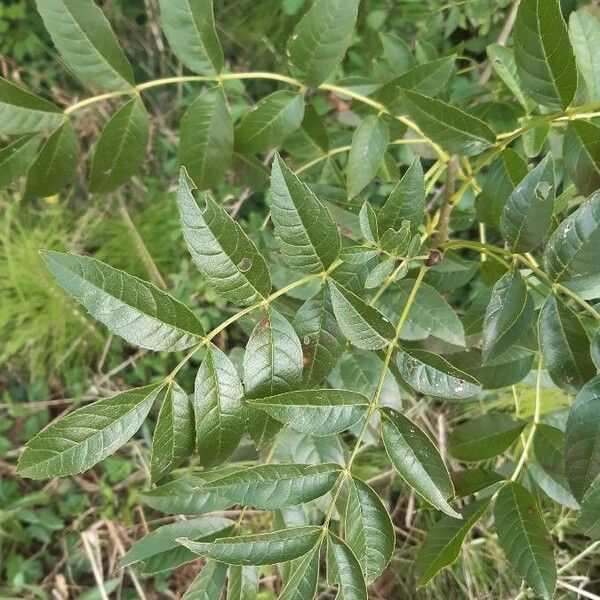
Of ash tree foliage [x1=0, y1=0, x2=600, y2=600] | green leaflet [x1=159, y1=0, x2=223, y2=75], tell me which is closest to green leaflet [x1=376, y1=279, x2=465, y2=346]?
ash tree foliage [x1=0, y1=0, x2=600, y2=600]

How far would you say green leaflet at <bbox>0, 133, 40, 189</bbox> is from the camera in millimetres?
1010

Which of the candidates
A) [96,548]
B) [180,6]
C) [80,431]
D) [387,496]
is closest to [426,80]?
[180,6]

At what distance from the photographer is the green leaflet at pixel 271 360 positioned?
76 centimetres

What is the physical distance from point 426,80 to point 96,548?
165 centimetres

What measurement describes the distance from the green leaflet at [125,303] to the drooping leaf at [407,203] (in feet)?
0.85

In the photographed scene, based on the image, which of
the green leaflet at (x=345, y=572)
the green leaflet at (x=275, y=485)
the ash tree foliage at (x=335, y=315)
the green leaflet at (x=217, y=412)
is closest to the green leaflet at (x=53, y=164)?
the ash tree foliage at (x=335, y=315)

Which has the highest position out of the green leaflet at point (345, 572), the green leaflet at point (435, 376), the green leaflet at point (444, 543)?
the green leaflet at point (435, 376)

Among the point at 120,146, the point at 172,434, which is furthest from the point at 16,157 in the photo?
the point at 172,434

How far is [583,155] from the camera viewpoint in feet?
2.72

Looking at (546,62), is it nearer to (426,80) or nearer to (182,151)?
(426,80)

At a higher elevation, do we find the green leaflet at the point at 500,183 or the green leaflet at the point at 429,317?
the green leaflet at the point at 500,183

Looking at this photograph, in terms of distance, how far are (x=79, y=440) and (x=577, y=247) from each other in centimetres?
58

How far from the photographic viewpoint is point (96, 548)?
200cm

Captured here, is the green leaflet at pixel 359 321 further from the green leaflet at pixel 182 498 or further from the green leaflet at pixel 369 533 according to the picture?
the green leaflet at pixel 182 498
